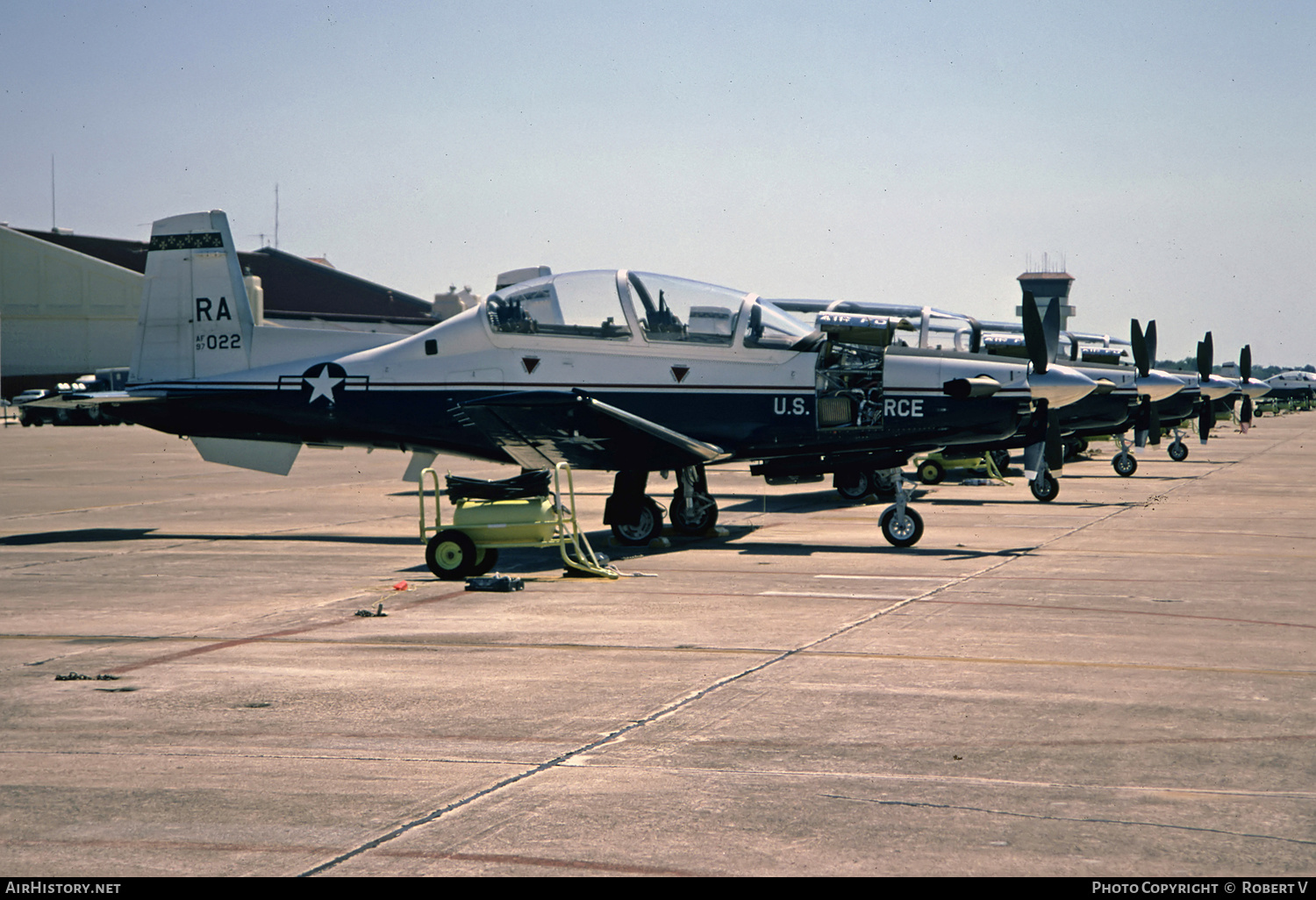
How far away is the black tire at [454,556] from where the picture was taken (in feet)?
39.7

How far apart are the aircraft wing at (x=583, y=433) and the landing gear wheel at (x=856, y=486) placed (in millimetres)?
6679

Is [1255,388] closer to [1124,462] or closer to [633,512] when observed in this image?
[1124,462]

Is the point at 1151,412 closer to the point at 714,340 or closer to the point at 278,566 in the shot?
the point at 714,340

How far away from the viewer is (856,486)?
68.8ft

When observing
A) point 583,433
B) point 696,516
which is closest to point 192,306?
point 583,433

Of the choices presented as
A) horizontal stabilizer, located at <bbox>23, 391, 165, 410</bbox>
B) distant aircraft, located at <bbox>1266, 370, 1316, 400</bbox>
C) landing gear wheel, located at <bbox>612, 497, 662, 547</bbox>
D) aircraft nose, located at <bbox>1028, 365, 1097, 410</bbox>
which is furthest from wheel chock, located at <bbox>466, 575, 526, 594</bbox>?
distant aircraft, located at <bbox>1266, 370, 1316, 400</bbox>

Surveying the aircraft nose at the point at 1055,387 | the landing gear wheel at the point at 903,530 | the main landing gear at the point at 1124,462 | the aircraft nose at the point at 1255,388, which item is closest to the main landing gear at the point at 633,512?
the landing gear wheel at the point at 903,530

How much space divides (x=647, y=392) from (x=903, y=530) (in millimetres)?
3388

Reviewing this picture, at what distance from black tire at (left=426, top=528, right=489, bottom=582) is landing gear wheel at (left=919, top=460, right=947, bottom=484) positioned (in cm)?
1344

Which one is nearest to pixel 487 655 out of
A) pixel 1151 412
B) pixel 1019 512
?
pixel 1019 512

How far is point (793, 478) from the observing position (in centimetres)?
1598

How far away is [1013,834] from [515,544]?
8000 mm

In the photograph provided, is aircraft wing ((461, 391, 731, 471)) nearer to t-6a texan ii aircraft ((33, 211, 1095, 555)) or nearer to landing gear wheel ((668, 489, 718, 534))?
t-6a texan ii aircraft ((33, 211, 1095, 555))

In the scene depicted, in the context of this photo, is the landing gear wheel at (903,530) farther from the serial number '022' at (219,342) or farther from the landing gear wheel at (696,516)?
the serial number '022' at (219,342)
